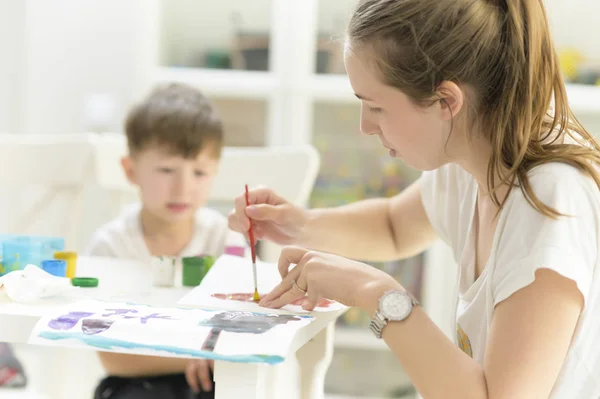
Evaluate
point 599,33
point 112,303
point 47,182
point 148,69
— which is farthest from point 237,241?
point 599,33

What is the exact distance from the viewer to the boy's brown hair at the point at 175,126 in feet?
6.17

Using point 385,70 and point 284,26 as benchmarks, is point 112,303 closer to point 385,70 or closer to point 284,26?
point 385,70

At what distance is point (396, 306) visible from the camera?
999mm

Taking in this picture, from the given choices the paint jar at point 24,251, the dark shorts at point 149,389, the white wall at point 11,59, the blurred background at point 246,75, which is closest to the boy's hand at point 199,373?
the dark shorts at point 149,389

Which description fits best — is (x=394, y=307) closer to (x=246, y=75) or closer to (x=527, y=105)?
(x=527, y=105)

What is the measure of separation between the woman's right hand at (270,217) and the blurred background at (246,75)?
135cm

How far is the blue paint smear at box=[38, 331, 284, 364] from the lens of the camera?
0.88 m

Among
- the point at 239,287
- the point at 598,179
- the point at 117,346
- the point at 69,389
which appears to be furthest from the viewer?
the point at 69,389

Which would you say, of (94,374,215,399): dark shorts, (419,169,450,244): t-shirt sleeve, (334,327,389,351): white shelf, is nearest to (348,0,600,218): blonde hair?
(419,169,450,244): t-shirt sleeve

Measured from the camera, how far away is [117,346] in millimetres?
921

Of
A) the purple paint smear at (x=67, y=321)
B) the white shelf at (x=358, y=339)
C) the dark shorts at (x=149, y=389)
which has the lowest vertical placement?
the white shelf at (x=358, y=339)

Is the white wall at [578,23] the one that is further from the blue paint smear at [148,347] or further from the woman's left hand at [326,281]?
the blue paint smear at [148,347]

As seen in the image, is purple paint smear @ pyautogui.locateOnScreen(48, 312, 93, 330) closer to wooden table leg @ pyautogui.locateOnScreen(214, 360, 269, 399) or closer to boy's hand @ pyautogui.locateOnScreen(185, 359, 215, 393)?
wooden table leg @ pyautogui.locateOnScreen(214, 360, 269, 399)

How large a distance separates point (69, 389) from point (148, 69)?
4.22 ft
